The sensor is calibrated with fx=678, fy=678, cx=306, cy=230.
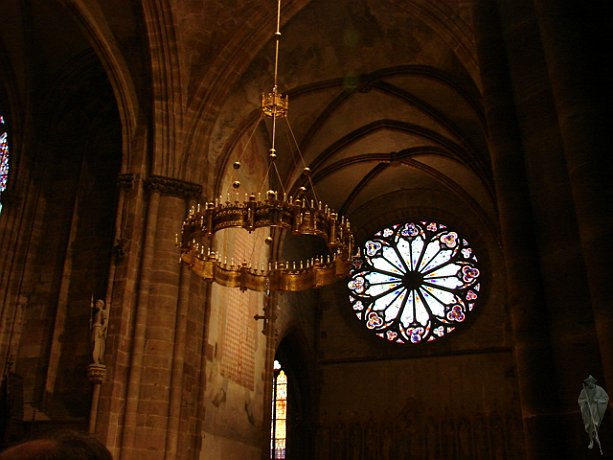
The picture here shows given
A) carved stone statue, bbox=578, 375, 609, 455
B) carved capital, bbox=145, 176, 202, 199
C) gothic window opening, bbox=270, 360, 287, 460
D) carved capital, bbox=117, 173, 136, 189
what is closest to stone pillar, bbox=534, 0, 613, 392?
carved stone statue, bbox=578, 375, 609, 455

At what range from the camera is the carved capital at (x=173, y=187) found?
12.1 m

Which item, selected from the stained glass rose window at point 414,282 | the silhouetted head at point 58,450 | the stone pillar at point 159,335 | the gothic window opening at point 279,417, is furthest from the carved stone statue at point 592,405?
the gothic window opening at point 279,417

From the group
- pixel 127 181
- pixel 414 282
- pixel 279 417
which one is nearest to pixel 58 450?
pixel 127 181

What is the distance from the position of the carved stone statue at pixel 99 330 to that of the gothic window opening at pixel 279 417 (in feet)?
29.8

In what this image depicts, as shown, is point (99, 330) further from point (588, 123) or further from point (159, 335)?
point (588, 123)

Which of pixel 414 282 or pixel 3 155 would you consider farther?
pixel 414 282

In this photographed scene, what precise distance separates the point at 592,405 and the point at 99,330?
343 inches

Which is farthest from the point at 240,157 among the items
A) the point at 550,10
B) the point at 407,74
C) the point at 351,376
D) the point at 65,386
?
the point at 550,10

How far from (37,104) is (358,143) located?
776cm

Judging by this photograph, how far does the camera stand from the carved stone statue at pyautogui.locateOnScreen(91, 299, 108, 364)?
10.7 meters

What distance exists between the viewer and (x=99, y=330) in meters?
10.8

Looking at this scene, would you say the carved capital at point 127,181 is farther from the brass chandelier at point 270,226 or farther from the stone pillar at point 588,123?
the stone pillar at point 588,123

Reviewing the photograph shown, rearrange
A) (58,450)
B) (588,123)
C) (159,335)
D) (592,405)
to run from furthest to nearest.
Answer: (159,335) → (588,123) → (592,405) → (58,450)

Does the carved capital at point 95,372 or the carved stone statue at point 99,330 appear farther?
the carved stone statue at point 99,330
